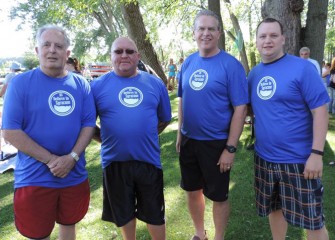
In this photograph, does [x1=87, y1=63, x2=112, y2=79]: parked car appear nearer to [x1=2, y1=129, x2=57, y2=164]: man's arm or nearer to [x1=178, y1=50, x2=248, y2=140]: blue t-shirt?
[x1=178, y1=50, x2=248, y2=140]: blue t-shirt

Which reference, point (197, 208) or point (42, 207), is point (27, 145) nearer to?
point (42, 207)

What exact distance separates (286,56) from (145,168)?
1470 millimetres

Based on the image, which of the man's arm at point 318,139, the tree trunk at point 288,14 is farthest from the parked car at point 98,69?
the man's arm at point 318,139

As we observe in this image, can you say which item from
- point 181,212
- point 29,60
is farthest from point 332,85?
point 29,60

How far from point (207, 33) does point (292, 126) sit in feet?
3.47

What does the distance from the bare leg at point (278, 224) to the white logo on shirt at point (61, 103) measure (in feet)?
6.40

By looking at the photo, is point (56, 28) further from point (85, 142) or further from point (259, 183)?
point (259, 183)

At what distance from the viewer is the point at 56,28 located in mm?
2342

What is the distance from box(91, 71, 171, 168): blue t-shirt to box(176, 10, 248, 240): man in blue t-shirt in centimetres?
38

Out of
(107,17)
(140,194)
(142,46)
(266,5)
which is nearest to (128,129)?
(140,194)

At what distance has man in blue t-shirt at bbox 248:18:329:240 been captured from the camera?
2332 millimetres

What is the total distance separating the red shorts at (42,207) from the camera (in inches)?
90.8

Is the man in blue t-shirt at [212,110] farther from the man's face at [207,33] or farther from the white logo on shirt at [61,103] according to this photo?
the white logo on shirt at [61,103]

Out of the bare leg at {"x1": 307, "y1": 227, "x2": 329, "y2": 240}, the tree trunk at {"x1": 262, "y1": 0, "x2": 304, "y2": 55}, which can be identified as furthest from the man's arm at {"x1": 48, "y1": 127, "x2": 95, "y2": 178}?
the tree trunk at {"x1": 262, "y1": 0, "x2": 304, "y2": 55}
